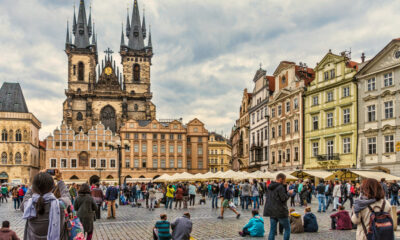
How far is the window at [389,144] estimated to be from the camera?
34000mm

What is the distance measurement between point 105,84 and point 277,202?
272ft

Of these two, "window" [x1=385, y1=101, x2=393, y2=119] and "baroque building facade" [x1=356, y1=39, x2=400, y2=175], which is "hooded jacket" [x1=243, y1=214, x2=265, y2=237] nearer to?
"baroque building facade" [x1=356, y1=39, x2=400, y2=175]

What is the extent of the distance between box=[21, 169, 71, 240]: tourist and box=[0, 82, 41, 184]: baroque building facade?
68.3m

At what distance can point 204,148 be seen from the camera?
8062 centimetres

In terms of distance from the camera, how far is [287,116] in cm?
4666

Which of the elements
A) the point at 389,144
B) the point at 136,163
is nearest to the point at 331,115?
the point at 389,144

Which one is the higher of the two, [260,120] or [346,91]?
[346,91]

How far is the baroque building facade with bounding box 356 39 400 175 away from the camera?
33.8m

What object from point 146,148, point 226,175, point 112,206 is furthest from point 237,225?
point 146,148

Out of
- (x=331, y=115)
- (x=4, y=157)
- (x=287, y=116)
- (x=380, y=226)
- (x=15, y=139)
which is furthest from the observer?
(x=15, y=139)

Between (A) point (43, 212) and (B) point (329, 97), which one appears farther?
(B) point (329, 97)

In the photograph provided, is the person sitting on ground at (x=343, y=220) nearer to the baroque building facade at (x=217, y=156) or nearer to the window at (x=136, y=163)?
the window at (x=136, y=163)

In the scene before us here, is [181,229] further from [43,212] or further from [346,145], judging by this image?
[346,145]

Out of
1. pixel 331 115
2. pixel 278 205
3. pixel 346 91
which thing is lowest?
pixel 278 205
